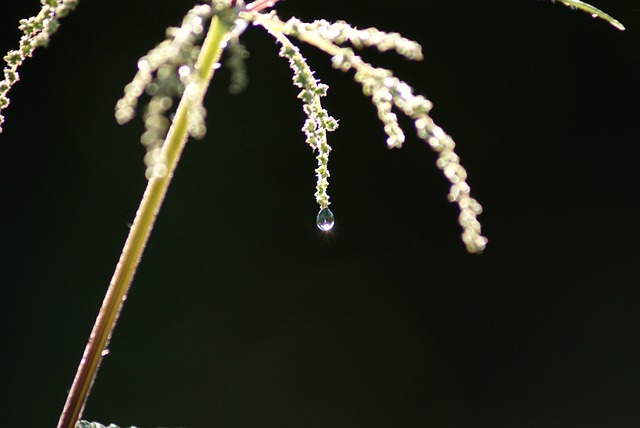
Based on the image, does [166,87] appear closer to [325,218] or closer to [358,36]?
[358,36]

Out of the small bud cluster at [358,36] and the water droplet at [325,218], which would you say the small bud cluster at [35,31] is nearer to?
the small bud cluster at [358,36]

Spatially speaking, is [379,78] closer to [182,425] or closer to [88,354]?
[88,354]

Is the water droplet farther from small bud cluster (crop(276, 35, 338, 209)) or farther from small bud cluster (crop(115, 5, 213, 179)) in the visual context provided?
small bud cluster (crop(115, 5, 213, 179))

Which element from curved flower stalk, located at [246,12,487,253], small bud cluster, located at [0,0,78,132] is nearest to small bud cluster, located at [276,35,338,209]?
curved flower stalk, located at [246,12,487,253]

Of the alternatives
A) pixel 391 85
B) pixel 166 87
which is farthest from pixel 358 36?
pixel 166 87

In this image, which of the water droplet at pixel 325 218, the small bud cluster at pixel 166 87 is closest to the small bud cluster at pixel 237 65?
the small bud cluster at pixel 166 87
